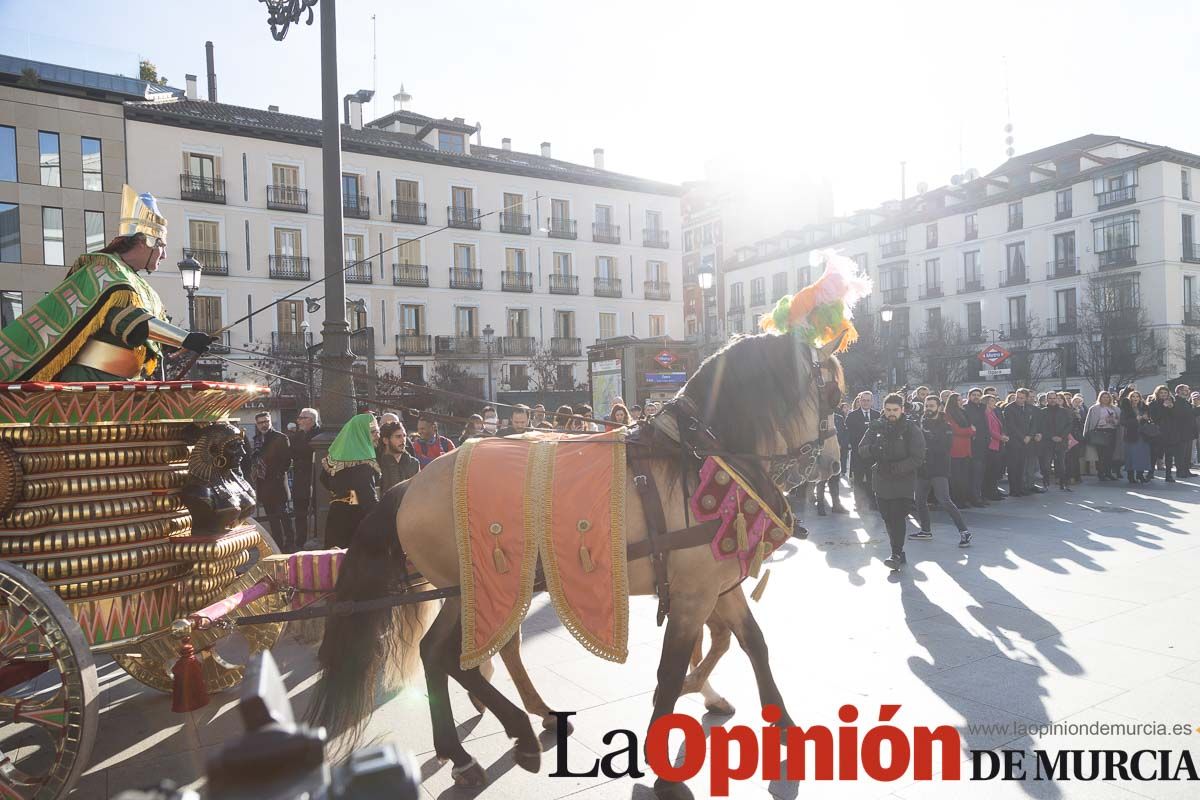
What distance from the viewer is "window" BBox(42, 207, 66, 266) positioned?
2777cm

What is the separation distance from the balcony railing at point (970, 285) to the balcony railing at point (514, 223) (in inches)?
997

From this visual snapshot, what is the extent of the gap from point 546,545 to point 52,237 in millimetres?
32075

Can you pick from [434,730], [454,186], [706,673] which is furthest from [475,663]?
[454,186]

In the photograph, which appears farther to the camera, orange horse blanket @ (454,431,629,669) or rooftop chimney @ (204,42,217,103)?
rooftop chimney @ (204,42,217,103)

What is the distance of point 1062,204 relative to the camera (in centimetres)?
4059

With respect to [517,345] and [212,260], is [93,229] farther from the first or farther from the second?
[517,345]

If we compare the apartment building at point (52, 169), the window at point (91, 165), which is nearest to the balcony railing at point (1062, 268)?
the apartment building at point (52, 169)

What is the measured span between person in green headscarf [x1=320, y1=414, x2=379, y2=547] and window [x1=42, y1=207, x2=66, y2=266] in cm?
2837

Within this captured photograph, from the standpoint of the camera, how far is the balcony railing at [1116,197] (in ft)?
124

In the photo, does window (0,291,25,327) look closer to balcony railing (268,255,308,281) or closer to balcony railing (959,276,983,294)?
balcony railing (268,255,308,281)

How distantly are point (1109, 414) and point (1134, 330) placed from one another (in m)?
25.6

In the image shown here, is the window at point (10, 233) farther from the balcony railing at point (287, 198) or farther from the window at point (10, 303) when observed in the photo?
the balcony railing at point (287, 198)

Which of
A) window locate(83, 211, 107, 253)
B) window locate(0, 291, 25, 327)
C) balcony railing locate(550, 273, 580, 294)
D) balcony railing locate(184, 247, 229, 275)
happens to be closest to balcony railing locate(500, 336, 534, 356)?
balcony railing locate(550, 273, 580, 294)

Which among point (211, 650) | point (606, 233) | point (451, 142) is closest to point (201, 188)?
point (451, 142)
